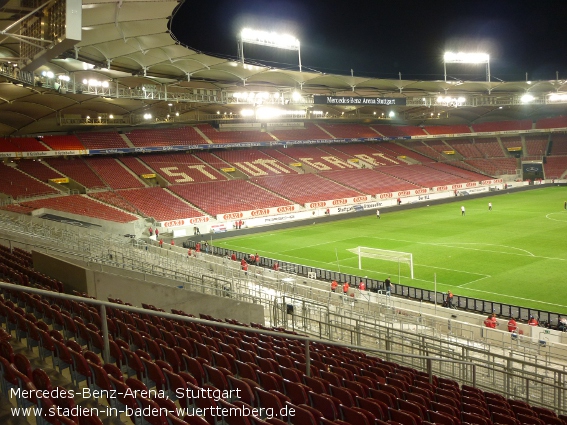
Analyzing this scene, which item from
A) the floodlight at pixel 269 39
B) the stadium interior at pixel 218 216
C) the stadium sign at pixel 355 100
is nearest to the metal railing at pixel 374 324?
the stadium interior at pixel 218 216

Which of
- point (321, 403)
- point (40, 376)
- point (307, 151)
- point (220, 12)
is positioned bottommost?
point (321, 403)

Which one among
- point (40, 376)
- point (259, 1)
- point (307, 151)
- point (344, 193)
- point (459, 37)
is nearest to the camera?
point (40, 376)

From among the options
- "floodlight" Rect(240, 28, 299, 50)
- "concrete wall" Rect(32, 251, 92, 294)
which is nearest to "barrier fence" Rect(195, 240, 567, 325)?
"concrete wall" Rect(32, 251, 92, 294)

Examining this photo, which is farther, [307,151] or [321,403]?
[307,151]

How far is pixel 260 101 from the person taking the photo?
47750 millimetres

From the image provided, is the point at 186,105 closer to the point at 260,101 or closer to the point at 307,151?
the point at 260,101

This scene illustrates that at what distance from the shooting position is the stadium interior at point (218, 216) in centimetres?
687

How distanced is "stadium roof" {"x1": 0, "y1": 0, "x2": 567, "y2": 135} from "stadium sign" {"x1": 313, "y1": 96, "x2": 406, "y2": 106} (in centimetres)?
140

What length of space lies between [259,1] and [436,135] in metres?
38.9

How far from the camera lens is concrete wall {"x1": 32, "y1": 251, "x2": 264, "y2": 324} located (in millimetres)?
13000

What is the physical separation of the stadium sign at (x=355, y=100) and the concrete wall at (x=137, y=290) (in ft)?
118

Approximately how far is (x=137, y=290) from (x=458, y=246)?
25339 mm

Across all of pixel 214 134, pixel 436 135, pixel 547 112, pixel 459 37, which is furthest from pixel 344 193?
pixel 547 112

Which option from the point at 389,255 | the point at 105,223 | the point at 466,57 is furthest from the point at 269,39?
the point at 389,255
